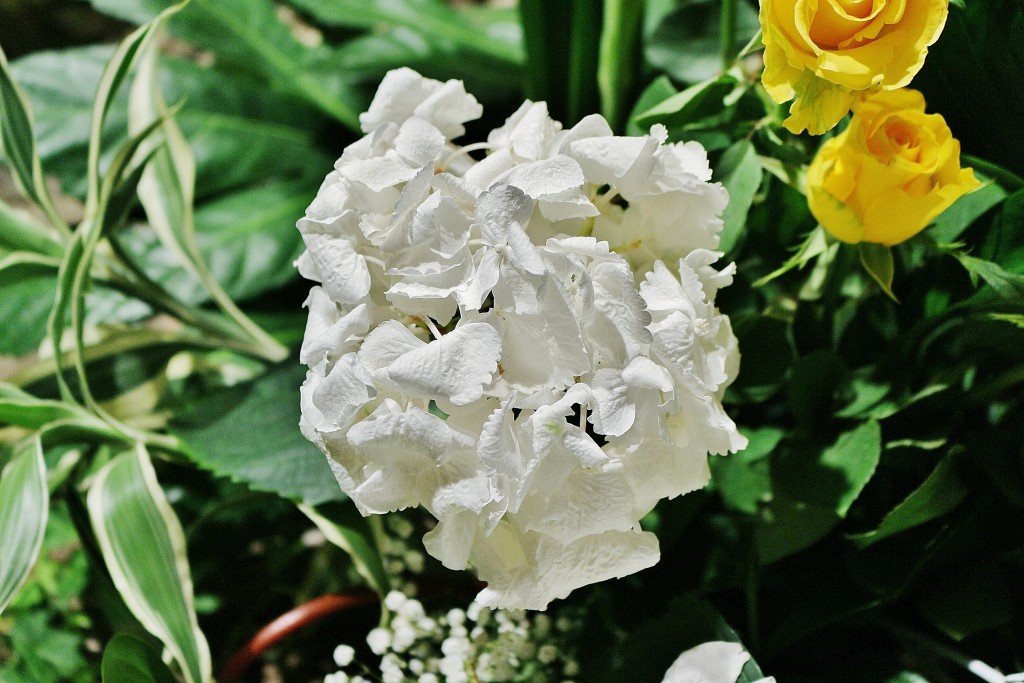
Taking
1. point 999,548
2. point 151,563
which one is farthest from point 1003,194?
point 151,563

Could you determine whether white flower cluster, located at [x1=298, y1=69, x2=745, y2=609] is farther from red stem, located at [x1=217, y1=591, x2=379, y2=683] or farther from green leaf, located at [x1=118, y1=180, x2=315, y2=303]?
green leaf, located at [x1=118, y1=180, x2=315, y2=303]

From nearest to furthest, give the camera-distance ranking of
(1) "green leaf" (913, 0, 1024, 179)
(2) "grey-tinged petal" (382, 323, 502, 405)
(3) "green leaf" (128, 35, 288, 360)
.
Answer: (2) "grey-tinged petal" (382, 323, 502, 405) < (1) "green leaf" (913, 0, 1024, 179) < (3) "green leaf" (128, 35, 288, 360)

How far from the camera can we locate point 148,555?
0.57 meters

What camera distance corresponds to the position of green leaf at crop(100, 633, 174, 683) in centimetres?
50

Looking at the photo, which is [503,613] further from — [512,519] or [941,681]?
[941,681]

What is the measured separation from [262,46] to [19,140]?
26 centimetres

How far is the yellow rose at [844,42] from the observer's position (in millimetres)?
374

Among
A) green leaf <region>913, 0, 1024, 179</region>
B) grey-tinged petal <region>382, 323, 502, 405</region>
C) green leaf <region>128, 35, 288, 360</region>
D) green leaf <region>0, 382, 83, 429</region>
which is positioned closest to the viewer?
grey-tinged petal <region>382, 323, 502, 405</region>

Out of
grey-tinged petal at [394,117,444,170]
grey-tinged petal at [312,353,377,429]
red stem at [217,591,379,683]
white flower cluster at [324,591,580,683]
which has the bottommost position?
red stem at [217,591,379,683]

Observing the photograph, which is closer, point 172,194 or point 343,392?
point 343,392

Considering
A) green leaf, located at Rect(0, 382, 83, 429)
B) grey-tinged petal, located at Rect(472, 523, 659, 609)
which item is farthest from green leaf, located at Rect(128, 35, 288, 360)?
A: grey-tinged petal, located at Rect(472, 523, 659, 609)

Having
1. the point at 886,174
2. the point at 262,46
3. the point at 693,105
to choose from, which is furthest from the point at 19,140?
the point at 886,174

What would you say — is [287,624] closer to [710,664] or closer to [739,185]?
[710,664]

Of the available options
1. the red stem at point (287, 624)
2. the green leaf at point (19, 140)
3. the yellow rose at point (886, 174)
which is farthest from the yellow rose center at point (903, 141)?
the green leaf at point (19, 140)
